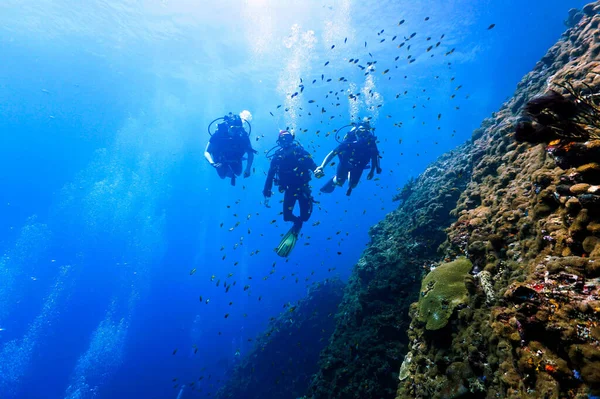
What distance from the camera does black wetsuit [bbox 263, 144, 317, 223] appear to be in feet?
32.9

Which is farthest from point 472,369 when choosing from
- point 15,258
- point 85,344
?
point 15,258

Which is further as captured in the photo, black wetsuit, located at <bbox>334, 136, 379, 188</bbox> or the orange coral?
black wetsuit, located at <bbox>334, 136, 379, 188</bbox>

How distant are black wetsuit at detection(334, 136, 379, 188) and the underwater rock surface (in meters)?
7.72

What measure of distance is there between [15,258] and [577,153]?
90.1 meters

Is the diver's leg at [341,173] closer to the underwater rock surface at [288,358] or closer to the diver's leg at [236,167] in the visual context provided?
the diver's leg at [236,167]

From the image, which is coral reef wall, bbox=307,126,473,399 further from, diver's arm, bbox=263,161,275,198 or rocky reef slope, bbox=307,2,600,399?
diver's arm, bbox=263,161,275,198

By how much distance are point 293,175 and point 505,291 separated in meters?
7.72

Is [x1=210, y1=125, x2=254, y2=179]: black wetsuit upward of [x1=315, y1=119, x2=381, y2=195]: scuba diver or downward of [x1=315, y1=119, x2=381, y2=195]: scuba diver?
upward

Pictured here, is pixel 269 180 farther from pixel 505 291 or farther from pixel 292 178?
pixel 505 291

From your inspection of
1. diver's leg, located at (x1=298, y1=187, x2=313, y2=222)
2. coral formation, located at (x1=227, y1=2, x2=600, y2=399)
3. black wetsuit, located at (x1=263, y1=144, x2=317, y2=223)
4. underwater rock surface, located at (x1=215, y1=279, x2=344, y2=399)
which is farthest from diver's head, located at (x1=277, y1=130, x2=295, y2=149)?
underwater rock surface, located at (x1=215, y1=279, x2=344, y2=399)

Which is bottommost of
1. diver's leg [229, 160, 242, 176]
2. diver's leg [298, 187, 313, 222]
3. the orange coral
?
the orange coral

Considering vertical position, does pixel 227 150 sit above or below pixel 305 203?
above

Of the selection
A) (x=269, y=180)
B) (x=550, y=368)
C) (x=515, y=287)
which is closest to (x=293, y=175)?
(x=269, y=180)

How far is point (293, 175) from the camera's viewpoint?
396 inches
